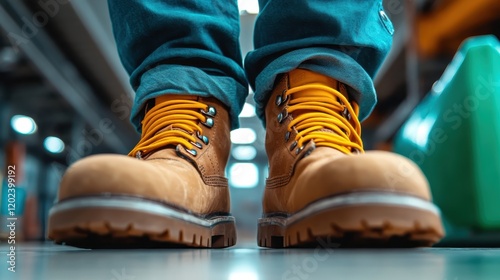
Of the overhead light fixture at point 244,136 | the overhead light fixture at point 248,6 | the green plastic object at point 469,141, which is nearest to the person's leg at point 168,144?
the green plastic object at point 469,141

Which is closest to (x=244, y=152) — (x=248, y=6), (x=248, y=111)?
(x=248, y=111)

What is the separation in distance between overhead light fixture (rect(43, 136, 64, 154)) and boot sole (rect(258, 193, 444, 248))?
13.5 feet

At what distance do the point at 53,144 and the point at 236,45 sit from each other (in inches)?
157

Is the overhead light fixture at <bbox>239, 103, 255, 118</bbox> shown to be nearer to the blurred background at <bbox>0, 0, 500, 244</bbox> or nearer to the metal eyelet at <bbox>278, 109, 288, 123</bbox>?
the blurred background at <bbox>0, 0, 500, 244</bbox>

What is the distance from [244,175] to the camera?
28.4 feet

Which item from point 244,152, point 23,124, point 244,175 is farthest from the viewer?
point 244,175

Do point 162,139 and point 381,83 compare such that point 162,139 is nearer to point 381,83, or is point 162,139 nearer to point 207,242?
point 207,242

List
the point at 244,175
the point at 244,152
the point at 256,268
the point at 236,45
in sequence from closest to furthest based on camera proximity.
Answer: the point at 256,268 → the point at 236,45 → the point at 244,152 → the point at 244,175

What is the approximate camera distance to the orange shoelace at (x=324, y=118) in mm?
558

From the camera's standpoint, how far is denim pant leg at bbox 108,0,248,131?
0.62 meters

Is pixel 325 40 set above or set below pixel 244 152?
below

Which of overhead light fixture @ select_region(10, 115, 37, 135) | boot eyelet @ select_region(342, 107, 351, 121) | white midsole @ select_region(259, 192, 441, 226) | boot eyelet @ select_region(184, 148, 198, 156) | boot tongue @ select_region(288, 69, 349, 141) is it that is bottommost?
white midsole @ select_region(259, 192, 441, 226)

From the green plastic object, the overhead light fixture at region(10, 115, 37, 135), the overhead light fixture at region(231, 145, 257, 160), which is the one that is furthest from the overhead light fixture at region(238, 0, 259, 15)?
the overhead light fixture at region(231, 145, 257, 160)

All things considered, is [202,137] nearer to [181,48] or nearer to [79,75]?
[181,48]
